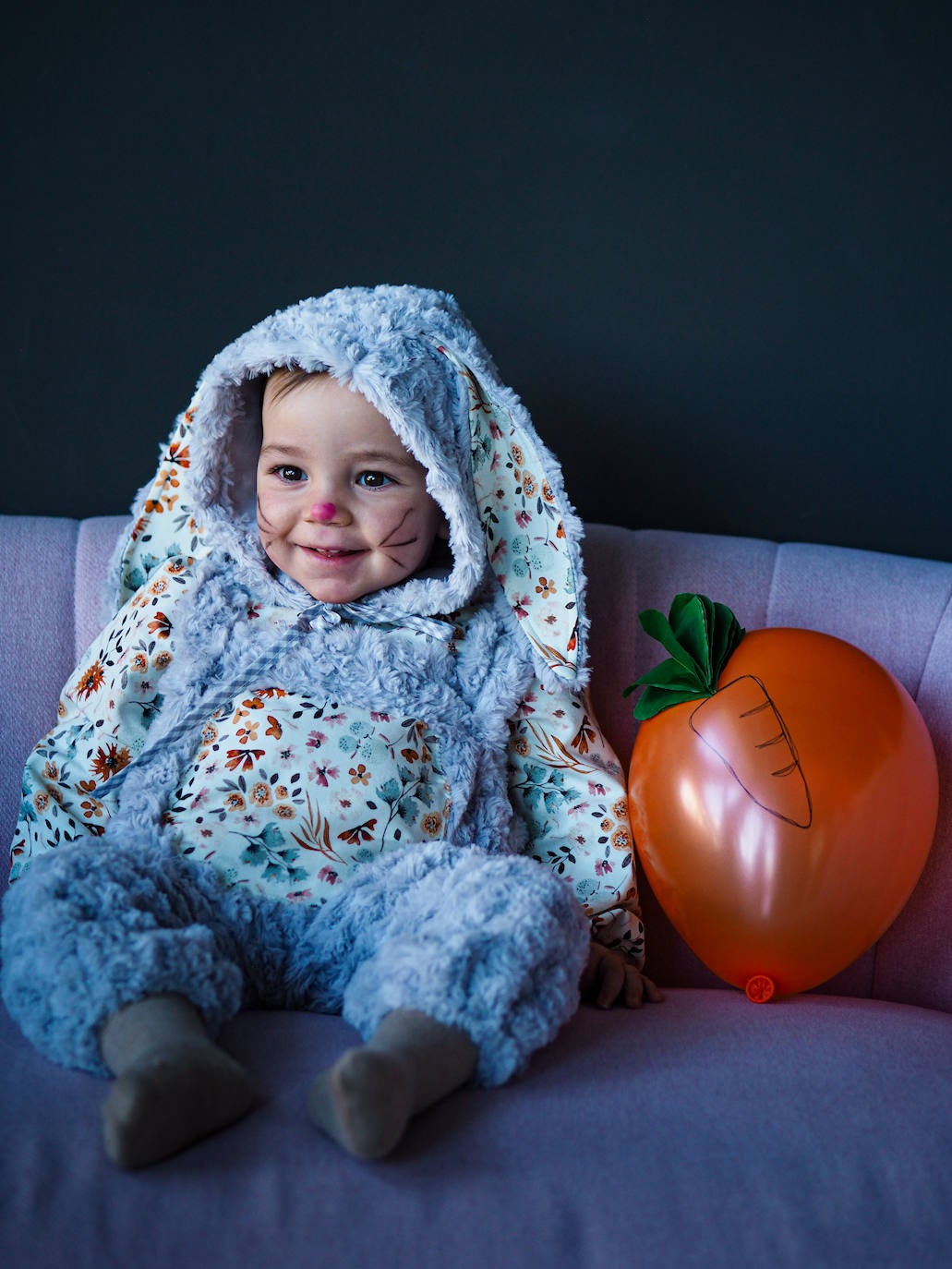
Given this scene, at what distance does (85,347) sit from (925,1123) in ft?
4.70

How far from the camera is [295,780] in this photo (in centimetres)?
123

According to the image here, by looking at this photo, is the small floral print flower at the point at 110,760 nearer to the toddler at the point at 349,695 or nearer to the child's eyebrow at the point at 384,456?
the toddler at the point at 349,695

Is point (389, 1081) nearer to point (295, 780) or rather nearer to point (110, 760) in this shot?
point (295, 780)

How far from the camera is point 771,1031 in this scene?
1.14 m

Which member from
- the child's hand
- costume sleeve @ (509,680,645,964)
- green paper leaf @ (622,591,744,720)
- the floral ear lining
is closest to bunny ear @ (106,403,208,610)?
the floral ear lining

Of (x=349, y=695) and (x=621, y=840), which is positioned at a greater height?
(x=349, y=695)

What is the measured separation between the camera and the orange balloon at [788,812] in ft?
3.81

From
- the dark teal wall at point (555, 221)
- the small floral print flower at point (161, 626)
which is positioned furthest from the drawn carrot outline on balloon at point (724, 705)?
the small floral print flower at point (161, 626)

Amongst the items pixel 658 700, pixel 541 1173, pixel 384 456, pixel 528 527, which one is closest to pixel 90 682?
pixel 384 456

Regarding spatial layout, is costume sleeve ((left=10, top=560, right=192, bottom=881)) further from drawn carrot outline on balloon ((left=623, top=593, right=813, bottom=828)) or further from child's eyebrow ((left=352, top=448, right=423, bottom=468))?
drawn carrot outline on balloon ((left=623, top=593, right=813, bottom=828))

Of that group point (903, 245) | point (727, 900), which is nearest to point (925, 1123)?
point (727, 900)

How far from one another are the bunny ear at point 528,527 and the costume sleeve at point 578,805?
67 millimetres

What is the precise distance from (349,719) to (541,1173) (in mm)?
540

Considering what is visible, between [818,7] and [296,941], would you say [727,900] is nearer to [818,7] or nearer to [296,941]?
[296,941]
